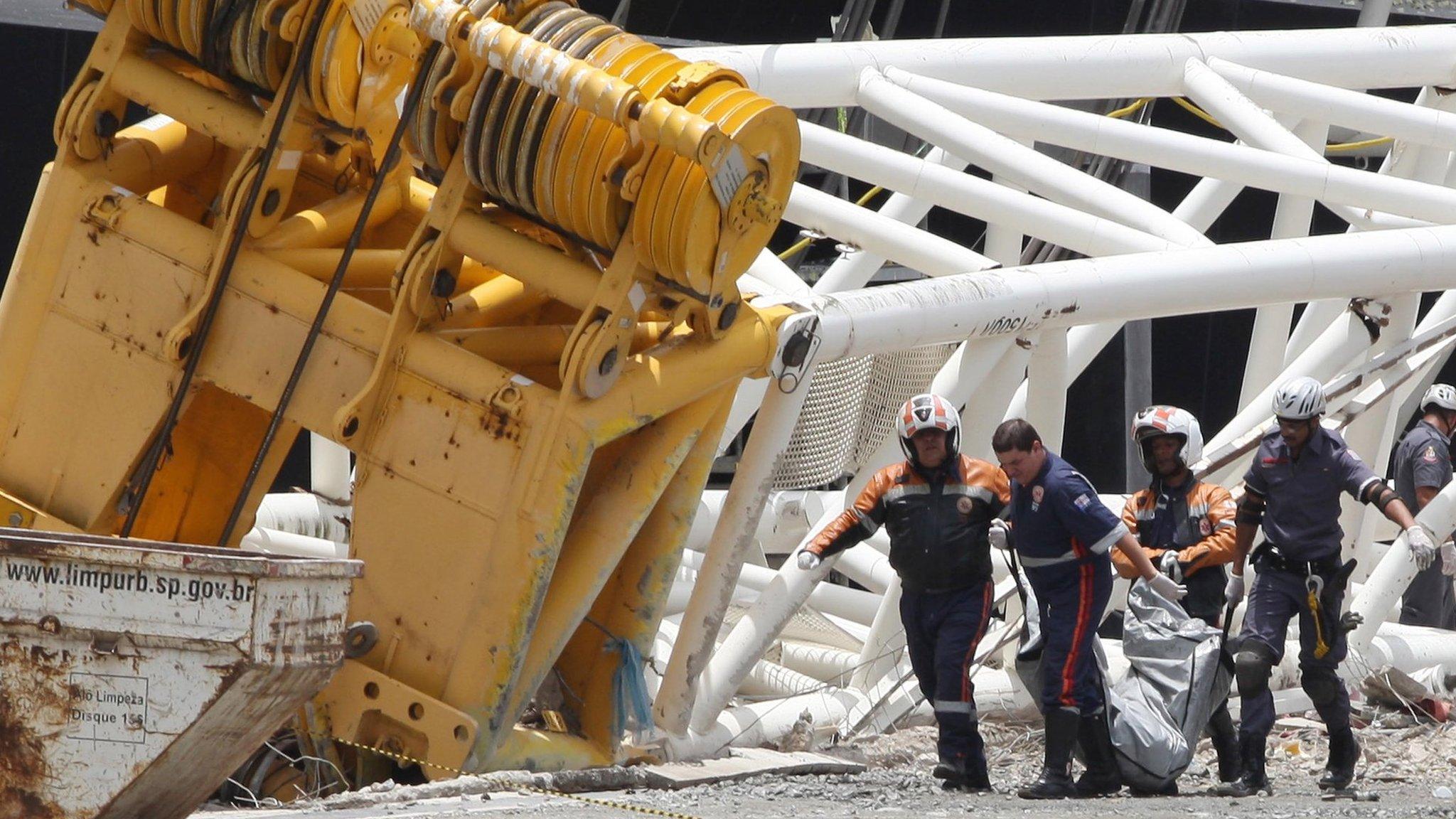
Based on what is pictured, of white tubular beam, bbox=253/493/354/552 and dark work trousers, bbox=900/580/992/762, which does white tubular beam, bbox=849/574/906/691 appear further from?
white tubular beam, bbox=253/493/354/552

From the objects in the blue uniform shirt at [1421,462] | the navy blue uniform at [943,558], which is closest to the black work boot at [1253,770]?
the navy blue uniform at [943,558]

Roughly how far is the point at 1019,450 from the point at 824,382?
89.8 inches

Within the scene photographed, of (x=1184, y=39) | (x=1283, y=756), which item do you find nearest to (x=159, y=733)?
(x=1283, y=756)

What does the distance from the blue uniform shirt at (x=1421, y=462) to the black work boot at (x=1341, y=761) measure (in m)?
3.17

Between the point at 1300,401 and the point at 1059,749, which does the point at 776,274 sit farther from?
the point at 1059,749

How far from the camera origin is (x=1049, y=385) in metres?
8.54

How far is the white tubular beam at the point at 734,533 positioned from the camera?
743 centimetres

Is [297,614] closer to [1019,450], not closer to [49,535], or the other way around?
[49,535]

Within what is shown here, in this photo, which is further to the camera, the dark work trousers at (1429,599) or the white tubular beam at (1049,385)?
the dark work trousers at (1429,599)

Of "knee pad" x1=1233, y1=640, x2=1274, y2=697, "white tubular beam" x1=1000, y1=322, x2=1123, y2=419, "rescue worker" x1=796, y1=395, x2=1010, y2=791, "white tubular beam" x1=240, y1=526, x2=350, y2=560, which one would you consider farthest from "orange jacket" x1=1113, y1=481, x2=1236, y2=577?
"white tubular beam" x1=240, y1=526, x2=350, y2=560

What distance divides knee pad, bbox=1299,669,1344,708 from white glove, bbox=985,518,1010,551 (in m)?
1.31

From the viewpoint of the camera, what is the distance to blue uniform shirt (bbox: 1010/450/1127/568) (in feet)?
23.5

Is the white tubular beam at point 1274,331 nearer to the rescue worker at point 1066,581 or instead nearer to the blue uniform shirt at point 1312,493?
the blue uniform shirt at point 1312,493

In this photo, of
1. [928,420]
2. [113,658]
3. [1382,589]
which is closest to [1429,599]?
[1382,589]
